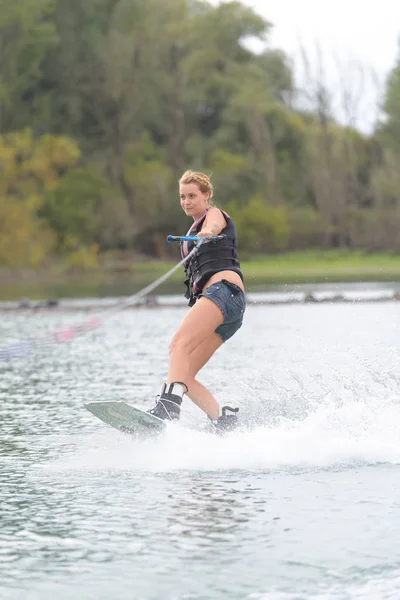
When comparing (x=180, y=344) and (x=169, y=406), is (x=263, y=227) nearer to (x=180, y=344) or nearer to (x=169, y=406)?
(x=180, y=344)

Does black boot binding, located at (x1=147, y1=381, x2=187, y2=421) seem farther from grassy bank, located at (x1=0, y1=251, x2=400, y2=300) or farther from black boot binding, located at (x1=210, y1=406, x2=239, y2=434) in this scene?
grassy bank, located at (x1=0, y1=251, x2=400, y2=300)

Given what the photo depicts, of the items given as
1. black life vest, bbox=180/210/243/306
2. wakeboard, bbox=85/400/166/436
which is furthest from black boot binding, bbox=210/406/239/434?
black life vest, bbox=180/210/243/306

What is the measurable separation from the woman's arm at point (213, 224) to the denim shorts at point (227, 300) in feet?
1.12

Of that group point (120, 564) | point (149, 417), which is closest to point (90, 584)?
point (120, 564)

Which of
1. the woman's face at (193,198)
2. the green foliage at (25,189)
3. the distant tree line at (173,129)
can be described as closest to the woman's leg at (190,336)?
the woman's face at (193,198)

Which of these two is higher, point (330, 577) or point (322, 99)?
point (322, 99)

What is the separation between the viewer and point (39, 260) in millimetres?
57812

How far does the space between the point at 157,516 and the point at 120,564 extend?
3.52 ft

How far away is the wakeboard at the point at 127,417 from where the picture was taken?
873 centimetres

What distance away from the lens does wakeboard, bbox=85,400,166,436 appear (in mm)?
8734

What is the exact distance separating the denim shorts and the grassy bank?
2878cm

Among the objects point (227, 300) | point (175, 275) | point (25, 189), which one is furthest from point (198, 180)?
point (25, 189)

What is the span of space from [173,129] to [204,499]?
68068 millimetres

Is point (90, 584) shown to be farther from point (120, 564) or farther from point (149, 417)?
point (149, 417)
